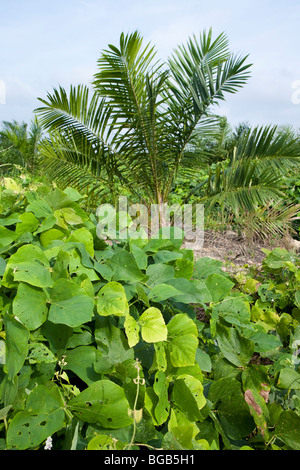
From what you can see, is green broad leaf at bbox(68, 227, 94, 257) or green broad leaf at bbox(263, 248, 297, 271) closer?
green broad leaf at bbox(68, 227, 94, 257)

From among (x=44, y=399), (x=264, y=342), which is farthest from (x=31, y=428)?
(x=264, y=342)

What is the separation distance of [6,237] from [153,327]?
1.41 ft

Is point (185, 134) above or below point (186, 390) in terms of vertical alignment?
above

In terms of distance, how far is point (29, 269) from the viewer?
70 cm

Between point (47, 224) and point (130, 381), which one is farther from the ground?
point (47, 224)

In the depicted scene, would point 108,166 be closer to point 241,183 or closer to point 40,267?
point 241,183

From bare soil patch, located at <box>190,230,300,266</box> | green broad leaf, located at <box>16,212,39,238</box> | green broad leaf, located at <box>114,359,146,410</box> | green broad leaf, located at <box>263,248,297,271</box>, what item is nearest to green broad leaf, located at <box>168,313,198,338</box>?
green broad leaf, located at <box>114,359,146,410</box>

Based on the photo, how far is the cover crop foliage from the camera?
634mm

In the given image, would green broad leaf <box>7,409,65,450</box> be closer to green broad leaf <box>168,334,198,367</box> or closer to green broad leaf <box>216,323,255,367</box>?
green broad leaf <box>168,334,198,367</box>

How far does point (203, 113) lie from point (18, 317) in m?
4.72

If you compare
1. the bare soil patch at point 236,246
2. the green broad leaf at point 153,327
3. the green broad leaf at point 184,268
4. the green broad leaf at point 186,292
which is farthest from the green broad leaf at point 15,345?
the bare soil patch at point 236,246

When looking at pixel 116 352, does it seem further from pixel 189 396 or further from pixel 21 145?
pixel 21 145
